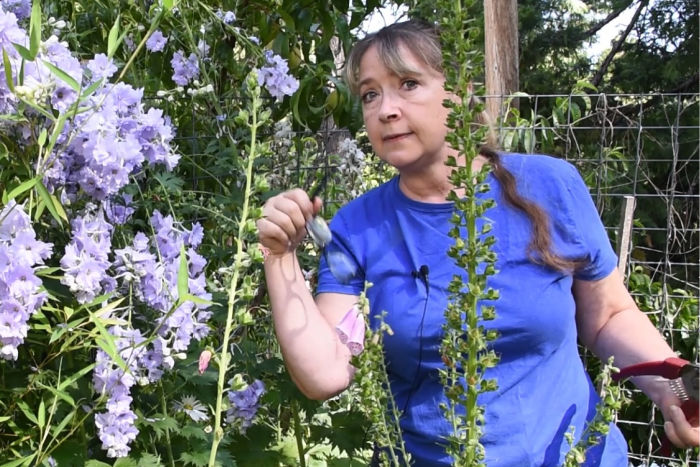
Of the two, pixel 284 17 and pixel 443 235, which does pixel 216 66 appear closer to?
pixel 284 17

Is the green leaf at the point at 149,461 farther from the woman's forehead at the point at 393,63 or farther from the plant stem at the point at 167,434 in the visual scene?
the woman's forehead at the point at 393,63

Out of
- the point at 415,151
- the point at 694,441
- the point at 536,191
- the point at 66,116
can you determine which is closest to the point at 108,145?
the point at 66,116

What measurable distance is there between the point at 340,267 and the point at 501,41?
2457mm

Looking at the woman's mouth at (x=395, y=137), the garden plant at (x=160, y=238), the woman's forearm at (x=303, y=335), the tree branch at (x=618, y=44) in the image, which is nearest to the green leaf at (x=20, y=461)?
the garden plant at (x=160, y=238)

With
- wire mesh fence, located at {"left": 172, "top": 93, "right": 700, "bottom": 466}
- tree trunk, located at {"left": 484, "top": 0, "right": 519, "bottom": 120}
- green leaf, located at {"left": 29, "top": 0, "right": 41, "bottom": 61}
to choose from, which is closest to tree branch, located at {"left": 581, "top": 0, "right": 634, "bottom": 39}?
wire mesh fence, located at {"left": 172, "top": 93, "right": 700, "bottom": 466}

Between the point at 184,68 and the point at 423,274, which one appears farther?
the point at 184,68

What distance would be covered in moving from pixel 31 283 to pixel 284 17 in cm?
120

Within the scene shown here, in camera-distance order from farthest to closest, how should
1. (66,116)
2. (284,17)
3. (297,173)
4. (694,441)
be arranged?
(297,173), (284,17), (694,441), (66,116)

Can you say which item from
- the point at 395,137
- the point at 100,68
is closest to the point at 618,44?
the point at 395,137

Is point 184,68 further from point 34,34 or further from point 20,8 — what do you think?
point 34,34

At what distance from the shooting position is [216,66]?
2393 millimetres

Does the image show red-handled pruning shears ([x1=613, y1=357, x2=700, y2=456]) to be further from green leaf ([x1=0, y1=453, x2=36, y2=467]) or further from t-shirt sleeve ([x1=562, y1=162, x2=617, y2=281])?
green leaf ([x1=0, y1=453, x2=36, y2=467])

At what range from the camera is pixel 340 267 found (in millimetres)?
1871

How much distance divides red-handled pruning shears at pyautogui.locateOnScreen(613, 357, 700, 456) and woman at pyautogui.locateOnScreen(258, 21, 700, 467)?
28mm
